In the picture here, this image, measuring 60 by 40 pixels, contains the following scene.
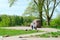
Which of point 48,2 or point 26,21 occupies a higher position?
point 48,2

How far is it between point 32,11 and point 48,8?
2.41 metres

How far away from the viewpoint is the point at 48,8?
3559cm

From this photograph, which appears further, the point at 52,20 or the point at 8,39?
the point at 52,20

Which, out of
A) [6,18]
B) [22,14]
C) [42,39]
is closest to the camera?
[42,39]

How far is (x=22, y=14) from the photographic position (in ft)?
119

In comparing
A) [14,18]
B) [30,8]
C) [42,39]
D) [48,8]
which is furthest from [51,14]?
[42,39]

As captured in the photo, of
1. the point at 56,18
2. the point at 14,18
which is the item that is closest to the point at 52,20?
the point at 56,18

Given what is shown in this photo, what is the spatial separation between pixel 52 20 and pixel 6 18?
25.8 feet

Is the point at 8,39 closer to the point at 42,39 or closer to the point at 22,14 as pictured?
the point at 42,39

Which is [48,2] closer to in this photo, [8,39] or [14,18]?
[14,18]

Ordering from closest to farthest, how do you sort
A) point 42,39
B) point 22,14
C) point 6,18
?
1. point 42,39
2. point 6,18
3. point 22,14

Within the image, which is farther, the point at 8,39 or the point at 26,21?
the point at 26,21

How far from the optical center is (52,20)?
37625 millimetres

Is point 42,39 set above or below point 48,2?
below
